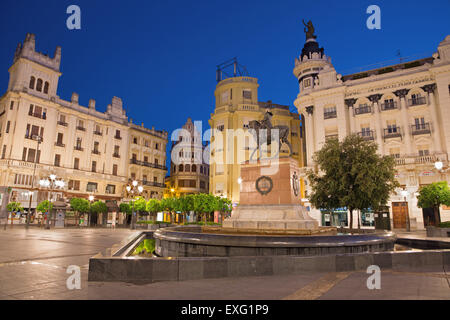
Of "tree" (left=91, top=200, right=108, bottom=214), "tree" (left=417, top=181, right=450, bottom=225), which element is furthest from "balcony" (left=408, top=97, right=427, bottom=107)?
"tree" (left=91, top=200, right=108, bottom=214)

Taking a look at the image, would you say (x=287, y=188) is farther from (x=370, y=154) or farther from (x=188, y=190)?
(x=188, y=190)

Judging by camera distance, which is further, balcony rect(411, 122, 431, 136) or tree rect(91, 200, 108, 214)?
tree rect(91, 200, 108, 214)

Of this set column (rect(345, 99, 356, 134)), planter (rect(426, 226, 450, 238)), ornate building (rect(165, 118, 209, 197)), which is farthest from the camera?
ornate building (rect(165, 118, 209, 197))

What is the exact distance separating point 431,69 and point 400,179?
13.1m

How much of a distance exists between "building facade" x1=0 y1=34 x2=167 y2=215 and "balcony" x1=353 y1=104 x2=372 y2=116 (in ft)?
121

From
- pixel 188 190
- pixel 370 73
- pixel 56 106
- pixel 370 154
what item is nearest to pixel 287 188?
pixel 370 154

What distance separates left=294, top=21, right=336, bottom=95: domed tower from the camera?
1575 inches

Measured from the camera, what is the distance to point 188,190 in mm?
55562

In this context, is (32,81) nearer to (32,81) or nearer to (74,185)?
(32,81)

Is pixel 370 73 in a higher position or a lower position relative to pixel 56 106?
higher

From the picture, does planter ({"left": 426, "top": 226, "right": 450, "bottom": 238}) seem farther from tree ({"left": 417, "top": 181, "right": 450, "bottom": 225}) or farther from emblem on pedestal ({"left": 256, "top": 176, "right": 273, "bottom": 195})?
emblem on pedestal ({"left": 256, "top": 176, "right": 273, "bottom": 195})

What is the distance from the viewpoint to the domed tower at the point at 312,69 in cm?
4000

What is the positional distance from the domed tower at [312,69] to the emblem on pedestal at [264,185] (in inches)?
1247
